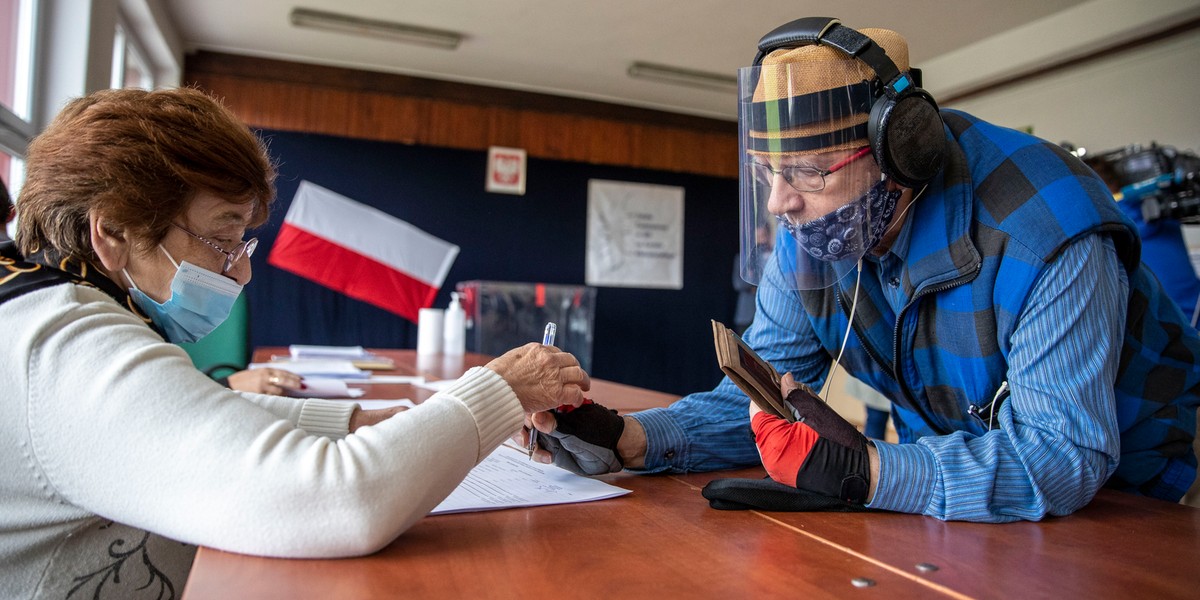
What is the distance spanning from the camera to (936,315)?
123 centimetres

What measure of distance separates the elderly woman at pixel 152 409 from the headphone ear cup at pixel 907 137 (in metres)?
0.55

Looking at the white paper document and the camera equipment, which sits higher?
the camera equipment

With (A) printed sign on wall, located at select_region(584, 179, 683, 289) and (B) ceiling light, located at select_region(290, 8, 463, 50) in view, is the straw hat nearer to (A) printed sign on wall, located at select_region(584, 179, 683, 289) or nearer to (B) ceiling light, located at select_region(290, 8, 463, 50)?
(B) ceiling light, located at select_region(290, 8, 463, 50)

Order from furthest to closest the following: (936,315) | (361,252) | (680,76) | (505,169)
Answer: (505,169) < (361,252) < (680,76) < (936,315)

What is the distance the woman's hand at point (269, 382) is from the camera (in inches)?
82.2

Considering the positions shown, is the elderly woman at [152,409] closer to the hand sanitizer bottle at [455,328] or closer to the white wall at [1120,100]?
the hand sanitizer bottle at [455,328]

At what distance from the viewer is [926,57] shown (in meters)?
5.12

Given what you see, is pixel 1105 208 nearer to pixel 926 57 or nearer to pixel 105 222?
pixel 105 222

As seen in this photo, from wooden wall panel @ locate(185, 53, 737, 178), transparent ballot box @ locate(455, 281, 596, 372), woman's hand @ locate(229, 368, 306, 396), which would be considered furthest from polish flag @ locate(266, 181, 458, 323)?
woman's hand @ locate(229, 368, 306, 396)

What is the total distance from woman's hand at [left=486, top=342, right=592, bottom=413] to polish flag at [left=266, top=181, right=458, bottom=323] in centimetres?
492

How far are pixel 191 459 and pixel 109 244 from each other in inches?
16.2

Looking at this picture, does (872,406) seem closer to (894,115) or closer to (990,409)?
(990,409)

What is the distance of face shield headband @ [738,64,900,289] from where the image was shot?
1.17 m

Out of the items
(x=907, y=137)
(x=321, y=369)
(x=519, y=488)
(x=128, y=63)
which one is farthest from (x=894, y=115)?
(x=128, y=63)
